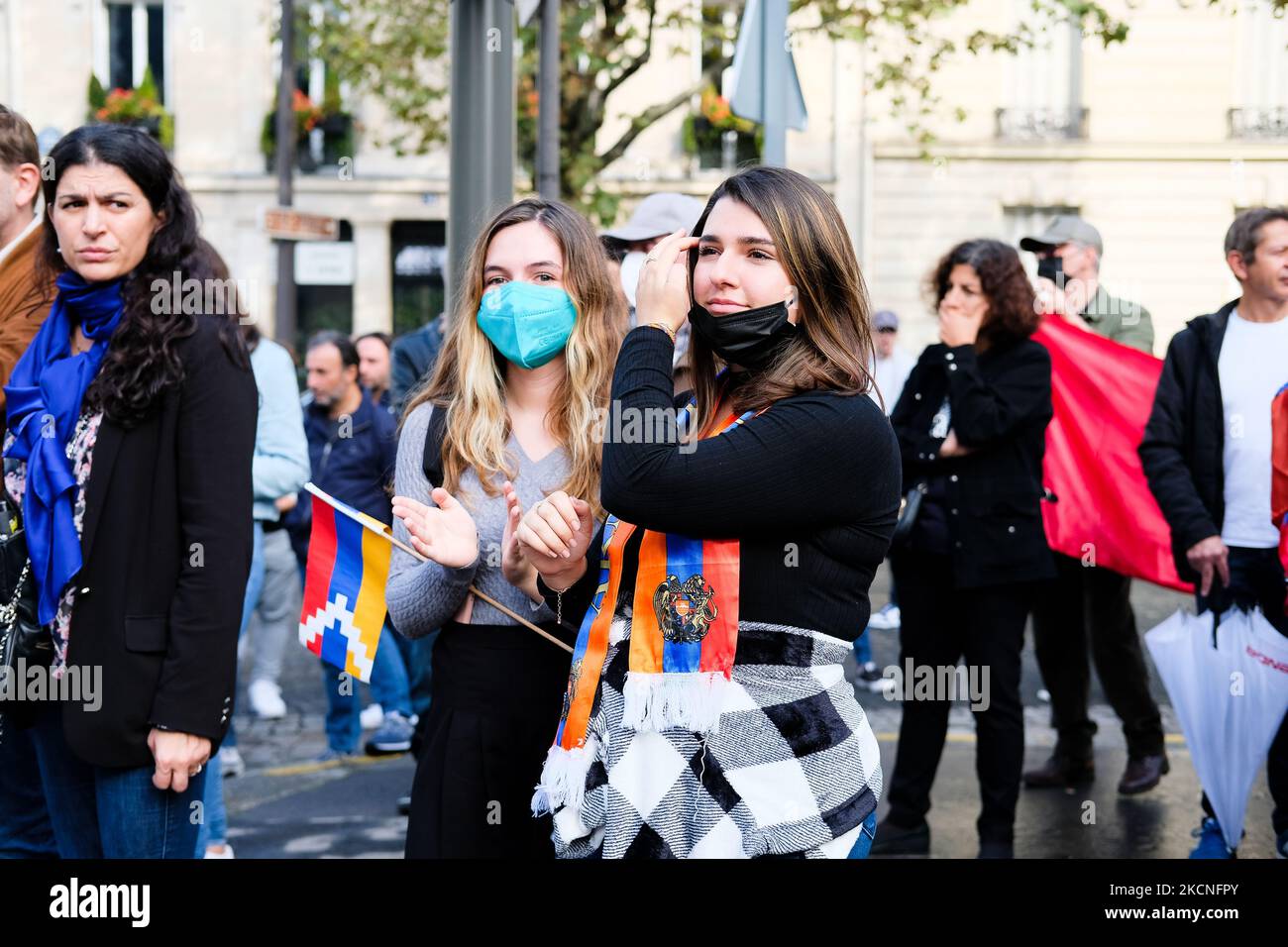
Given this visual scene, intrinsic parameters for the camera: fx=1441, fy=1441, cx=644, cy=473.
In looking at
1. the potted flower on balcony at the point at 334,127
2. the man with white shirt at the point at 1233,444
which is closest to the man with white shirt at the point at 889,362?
the man with white shirt at the point at 1233,444

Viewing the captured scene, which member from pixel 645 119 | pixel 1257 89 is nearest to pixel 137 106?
pixel 645 119

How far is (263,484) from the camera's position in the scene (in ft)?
18.7

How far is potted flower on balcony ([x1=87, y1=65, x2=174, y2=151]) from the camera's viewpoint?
23625 mm

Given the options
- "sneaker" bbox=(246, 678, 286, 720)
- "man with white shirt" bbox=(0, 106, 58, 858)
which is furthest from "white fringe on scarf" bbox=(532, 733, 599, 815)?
"sneaker" bbox=(246, 678, 286, 720)

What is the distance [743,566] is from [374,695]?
5006 mm

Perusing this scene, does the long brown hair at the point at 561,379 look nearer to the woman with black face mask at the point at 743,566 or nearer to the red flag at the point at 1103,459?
the woman with black face mask at the point at 743,566

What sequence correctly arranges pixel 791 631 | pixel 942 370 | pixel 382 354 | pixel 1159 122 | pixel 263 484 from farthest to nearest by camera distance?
pixel 1159 122, pixel 382 354, pixel 263 484, pixel 942 370, pixel 791 631

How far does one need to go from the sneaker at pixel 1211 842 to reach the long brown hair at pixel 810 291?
332cm

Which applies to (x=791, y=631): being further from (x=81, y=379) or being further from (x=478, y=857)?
(x=81, y=379)

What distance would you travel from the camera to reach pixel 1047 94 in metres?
23.5

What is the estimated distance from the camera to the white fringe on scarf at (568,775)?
2.41 metres

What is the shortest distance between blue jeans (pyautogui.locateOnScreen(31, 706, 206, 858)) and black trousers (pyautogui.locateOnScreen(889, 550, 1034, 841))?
301 centimetres

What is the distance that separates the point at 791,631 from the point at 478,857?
0.97 metres
